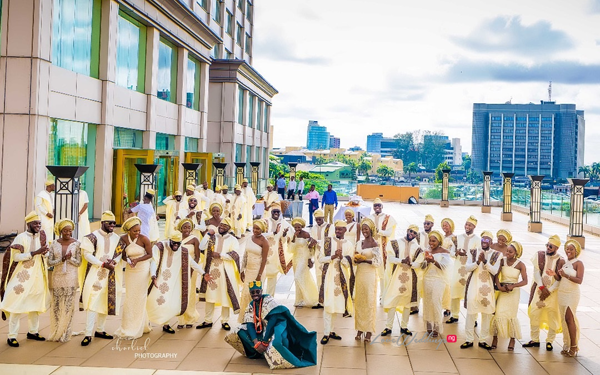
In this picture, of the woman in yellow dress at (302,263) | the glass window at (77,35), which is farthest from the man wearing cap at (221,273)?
the glass window at (77,35)

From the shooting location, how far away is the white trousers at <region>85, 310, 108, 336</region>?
301 inches

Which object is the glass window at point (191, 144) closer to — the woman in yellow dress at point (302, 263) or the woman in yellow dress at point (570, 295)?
the woman in yellow dress at point (302, 263)

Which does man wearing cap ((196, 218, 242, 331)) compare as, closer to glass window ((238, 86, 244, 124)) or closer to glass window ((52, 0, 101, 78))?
glass window ((52, 0, 101, 78))

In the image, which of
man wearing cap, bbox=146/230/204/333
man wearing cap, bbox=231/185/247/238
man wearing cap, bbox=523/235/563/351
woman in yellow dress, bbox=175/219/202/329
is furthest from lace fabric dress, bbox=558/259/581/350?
man wearing cap, bbox=231/185/247/238

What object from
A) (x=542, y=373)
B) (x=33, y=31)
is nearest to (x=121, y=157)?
(x=33, y=31)

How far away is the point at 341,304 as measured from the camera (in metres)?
8.07

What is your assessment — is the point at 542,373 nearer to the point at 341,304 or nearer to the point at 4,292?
the point at 341,304

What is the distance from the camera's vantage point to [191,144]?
28516 millimetres

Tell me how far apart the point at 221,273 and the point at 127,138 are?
1317cm

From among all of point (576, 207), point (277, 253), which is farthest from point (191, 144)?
point (277, 253)

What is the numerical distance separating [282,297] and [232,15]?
1325 inches

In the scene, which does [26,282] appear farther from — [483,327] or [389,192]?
[389,192]

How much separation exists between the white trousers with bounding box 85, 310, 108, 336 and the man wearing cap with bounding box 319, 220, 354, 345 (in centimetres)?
321

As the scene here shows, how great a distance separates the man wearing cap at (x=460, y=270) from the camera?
9039 millimetres
